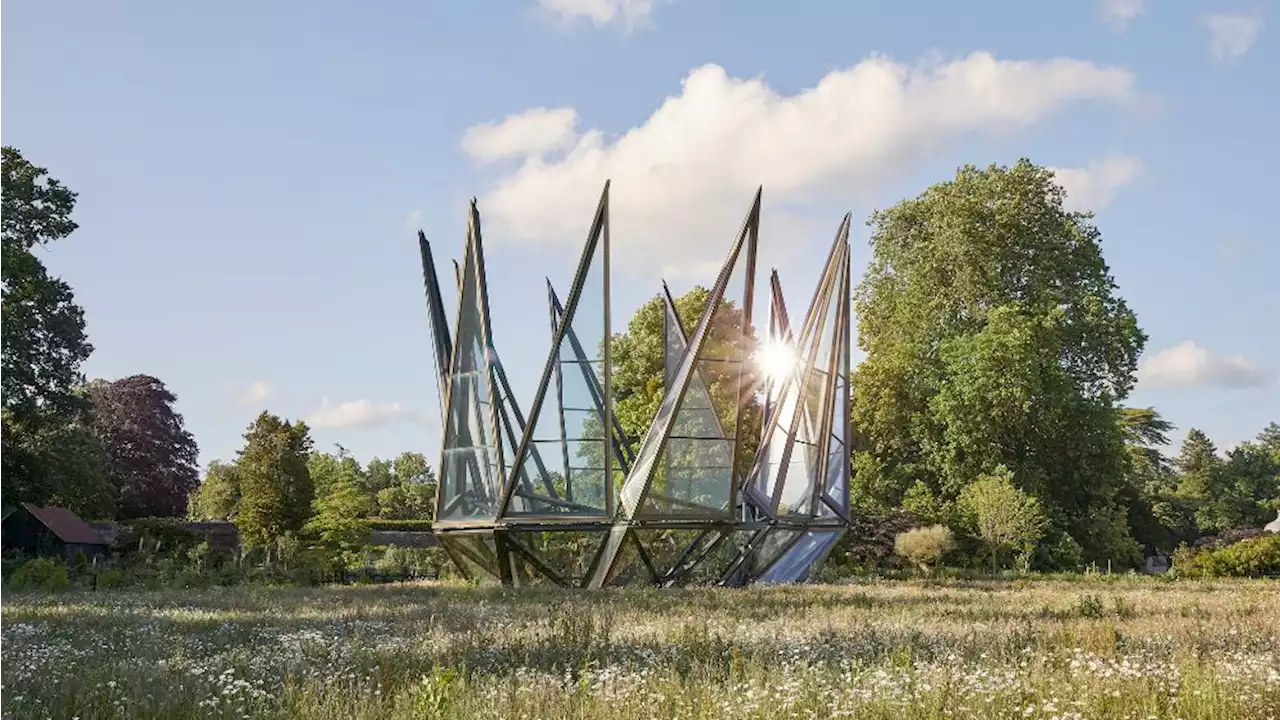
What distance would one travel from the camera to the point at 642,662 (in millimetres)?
8828

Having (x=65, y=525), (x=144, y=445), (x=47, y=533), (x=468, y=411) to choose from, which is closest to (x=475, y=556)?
(x=468, y=411)

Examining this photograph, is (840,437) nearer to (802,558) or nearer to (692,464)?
(802,558)

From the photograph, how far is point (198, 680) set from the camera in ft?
26.2

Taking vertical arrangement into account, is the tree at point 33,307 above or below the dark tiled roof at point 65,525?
above

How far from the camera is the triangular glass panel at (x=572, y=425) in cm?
2105

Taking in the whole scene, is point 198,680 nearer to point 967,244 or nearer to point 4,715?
point 4,715

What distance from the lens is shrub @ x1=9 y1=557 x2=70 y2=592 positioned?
2353 centimetres

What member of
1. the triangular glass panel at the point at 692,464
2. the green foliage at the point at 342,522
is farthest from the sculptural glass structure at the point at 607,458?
the green foliage at the point at 342,522

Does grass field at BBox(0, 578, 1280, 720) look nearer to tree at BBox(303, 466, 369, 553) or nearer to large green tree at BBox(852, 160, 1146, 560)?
tree at BBox(303, 466, 369, 553)

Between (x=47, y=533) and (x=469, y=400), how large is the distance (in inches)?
1122

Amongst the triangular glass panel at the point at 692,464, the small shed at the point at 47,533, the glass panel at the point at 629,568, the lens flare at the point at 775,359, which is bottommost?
the glass panel at the point at 629,568

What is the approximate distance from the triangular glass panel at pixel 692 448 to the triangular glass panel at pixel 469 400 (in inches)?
123

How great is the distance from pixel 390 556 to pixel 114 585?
10034 mm

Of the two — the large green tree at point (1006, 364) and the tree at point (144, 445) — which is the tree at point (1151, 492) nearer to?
the large green tree at point (1006, 364)
